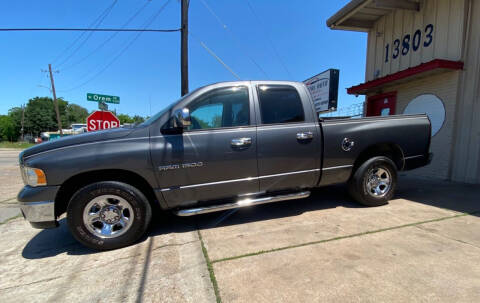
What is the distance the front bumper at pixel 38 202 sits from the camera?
2432 mm

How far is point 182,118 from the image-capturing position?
2533 mm

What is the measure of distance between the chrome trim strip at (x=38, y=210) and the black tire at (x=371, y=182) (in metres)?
4.03

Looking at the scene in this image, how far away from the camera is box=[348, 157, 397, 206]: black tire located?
11.7ft

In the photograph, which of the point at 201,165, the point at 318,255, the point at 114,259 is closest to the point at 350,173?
the point at 318,255

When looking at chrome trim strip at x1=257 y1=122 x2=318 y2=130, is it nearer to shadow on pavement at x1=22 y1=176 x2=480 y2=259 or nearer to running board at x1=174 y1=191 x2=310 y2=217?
running board at x1=174 y1=191 x2=310 y2=217

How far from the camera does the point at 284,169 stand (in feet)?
10.3

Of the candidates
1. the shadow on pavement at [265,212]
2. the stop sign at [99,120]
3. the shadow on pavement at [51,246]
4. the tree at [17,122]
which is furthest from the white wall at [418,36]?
the tree at [17,122]

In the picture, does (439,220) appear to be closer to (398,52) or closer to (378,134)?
(378,134)

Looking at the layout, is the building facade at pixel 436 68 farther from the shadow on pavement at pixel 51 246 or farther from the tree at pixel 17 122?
the tree at pixel 17 122

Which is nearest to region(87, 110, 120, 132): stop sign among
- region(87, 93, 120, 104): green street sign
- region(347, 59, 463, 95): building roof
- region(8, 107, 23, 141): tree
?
region(87, 93, 120, 104): green street sign

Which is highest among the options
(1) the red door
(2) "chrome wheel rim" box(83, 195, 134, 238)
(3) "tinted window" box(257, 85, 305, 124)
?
(1) the red door

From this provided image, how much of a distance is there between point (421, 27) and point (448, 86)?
1.89 m

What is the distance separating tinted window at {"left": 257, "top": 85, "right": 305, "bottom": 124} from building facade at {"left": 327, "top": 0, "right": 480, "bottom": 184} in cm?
433

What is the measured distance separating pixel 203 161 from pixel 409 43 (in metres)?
7.33
